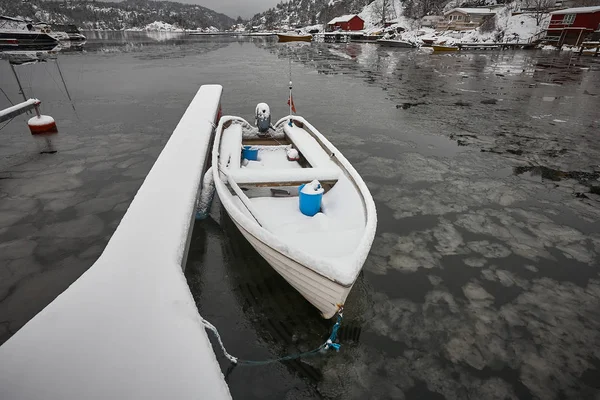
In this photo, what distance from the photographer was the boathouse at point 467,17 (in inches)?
2217

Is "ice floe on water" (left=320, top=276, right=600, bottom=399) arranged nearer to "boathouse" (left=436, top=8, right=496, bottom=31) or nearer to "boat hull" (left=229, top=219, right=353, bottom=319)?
"boat hull" (left=229, top=219, right=353, bottom=319)

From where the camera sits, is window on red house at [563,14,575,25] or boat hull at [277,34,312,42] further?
boat hull at [277,34,312,42]

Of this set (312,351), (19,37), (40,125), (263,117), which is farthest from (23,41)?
A: (312,351)

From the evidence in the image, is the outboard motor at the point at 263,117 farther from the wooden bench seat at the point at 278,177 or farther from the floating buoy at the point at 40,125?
the floating buoy at the point at 40,125

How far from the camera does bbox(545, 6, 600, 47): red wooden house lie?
39062 millimetres

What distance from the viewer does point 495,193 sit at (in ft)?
24.0

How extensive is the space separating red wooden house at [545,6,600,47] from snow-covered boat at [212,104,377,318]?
2050 inches

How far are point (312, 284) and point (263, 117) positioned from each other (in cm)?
610

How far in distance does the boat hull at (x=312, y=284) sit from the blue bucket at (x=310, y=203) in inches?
43.9

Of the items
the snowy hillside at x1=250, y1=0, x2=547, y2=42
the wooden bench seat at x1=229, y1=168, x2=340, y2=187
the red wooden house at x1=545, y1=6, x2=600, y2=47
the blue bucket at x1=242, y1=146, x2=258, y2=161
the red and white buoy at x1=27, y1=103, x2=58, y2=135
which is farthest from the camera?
the snowy hillside at x1=250, y1=0, x2=547, y2=42

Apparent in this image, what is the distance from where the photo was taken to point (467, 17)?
57062 mm

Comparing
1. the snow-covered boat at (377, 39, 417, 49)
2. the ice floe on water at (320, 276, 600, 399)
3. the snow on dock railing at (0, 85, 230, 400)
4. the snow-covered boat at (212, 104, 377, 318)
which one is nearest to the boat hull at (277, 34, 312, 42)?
the snow-covered boat at (377, 39, 417, 49)

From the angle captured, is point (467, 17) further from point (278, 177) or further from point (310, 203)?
point (310, 203)

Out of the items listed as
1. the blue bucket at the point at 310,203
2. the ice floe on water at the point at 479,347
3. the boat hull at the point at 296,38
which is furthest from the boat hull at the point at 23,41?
the ice floe on water at the point at 479,347
